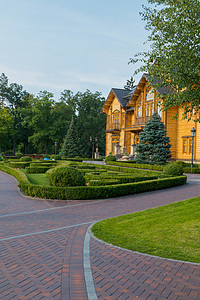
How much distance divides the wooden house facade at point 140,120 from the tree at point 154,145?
226cm

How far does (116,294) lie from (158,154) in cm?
2451

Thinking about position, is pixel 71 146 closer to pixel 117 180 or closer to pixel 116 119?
pixel 116 119

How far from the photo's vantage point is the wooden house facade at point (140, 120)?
29.9 meters

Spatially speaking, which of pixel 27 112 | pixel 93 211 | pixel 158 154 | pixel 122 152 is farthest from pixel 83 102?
pixel 93 211

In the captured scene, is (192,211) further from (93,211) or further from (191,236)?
(93,211)

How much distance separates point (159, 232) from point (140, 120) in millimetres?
28879

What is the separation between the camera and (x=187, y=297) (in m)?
3.89

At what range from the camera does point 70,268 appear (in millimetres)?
4918

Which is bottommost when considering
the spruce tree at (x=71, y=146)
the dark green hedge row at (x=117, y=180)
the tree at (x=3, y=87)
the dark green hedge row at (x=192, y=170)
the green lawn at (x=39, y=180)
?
the green lawn at (x=39, y=180)

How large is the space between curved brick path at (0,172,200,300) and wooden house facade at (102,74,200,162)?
15150mm

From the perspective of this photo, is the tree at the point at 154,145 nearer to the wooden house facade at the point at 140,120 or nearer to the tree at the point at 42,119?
the wooden house facade at the point at 140,120

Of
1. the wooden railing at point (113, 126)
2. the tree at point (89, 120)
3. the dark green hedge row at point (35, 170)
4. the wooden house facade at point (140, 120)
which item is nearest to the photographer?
the dark green hedge row at point (35, 170)

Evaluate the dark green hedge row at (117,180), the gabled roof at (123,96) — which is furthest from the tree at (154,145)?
the gabled roof at (123,96)

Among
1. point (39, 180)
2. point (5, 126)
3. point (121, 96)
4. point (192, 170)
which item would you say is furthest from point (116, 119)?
point (39, 180)
